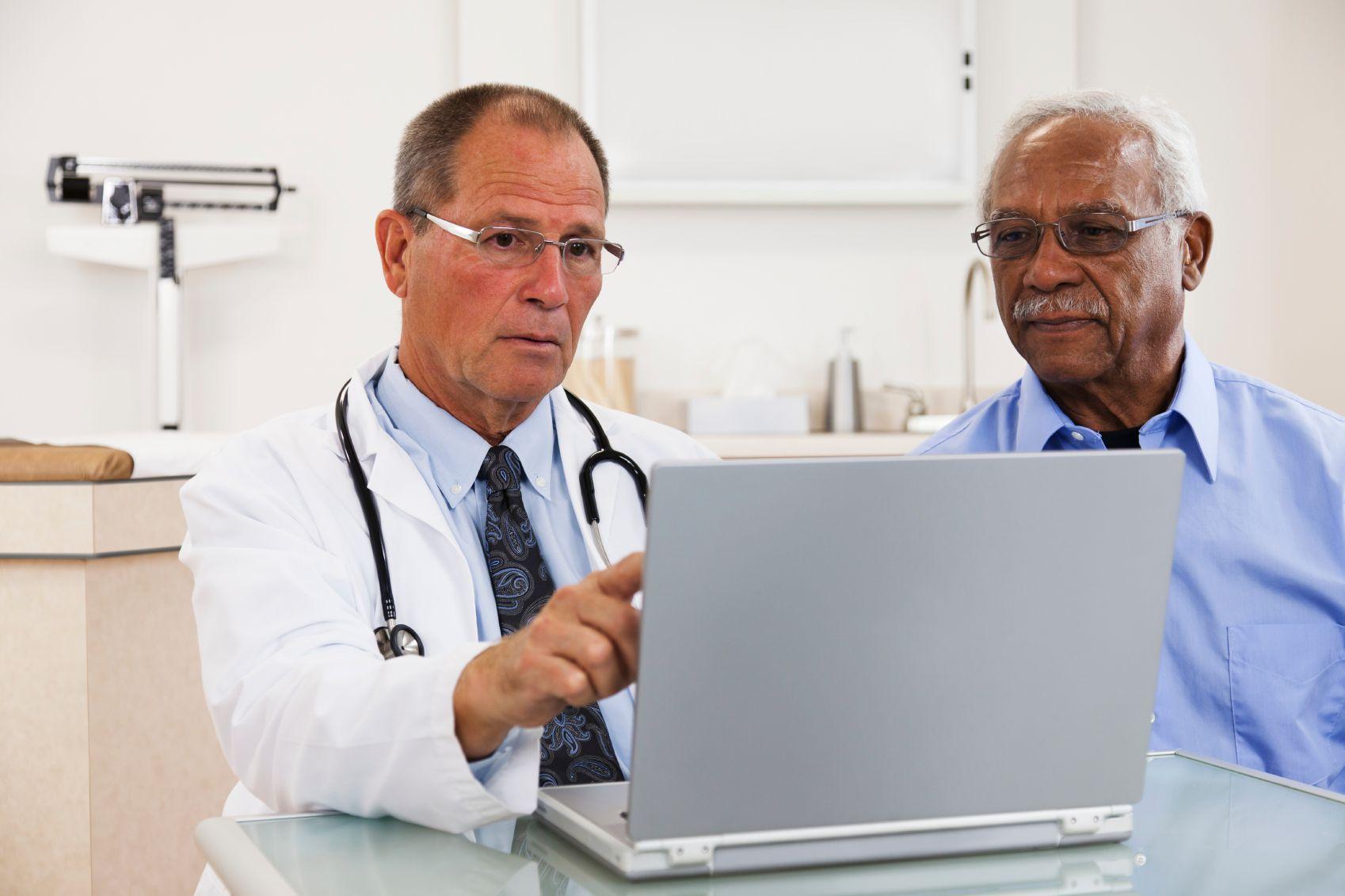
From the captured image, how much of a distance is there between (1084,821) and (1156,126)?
92 cm

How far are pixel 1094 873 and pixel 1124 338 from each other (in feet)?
2.59

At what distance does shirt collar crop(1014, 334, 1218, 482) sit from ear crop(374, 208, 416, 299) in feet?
2.36

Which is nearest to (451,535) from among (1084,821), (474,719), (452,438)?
(452,438)

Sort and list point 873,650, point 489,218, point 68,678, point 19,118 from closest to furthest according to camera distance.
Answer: point 873,650
point 489,218
point 68,678
point 19,118

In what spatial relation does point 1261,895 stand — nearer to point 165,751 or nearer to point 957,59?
point 165,751

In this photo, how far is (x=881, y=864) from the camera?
2.37 ft

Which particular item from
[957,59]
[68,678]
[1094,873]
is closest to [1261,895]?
[1094,873]

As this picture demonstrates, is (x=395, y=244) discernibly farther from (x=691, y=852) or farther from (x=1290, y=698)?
(x=1290, y=698)

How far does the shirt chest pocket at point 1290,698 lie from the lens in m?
1.28

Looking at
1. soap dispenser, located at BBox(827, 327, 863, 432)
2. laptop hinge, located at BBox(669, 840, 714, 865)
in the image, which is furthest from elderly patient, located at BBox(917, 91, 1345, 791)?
soap dispenser, located at BBox(827, 327, 863, 432)

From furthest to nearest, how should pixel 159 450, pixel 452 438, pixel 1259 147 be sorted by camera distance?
1. pixel 1259 147
2. pixel 159 450
3. pixel 452 438

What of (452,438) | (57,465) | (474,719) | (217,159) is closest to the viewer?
(474,719)

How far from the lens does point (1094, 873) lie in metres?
0.73

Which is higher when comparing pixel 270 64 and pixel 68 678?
pixel 270 64
